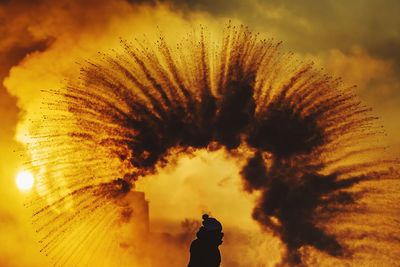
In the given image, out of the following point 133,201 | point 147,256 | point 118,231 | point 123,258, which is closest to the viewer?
point 123,258

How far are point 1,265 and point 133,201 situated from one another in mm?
36504

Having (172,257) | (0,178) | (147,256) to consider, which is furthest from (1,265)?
(172,257)

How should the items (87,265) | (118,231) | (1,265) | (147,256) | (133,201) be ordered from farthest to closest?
1. (133,201)
2. (147,256)
3. (118,231)
4. (87,265)
5. (1,265)

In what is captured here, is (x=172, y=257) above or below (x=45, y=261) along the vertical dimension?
above

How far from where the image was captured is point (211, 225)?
18.2 m

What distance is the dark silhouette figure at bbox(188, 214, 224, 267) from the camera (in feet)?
58.7

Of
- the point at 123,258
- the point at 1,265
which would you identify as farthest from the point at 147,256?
the point at 1,265

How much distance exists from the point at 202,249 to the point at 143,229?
56.4 metres

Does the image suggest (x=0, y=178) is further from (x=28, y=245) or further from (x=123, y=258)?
(x=123, y=258)

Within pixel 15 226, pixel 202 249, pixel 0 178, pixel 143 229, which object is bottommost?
pixel 202 249

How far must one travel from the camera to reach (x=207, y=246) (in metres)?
18.0

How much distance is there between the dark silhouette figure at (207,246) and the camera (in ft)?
58.7

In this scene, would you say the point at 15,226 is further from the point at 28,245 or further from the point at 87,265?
the point at 87,265

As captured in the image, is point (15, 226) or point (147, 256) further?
point (147, 256)
